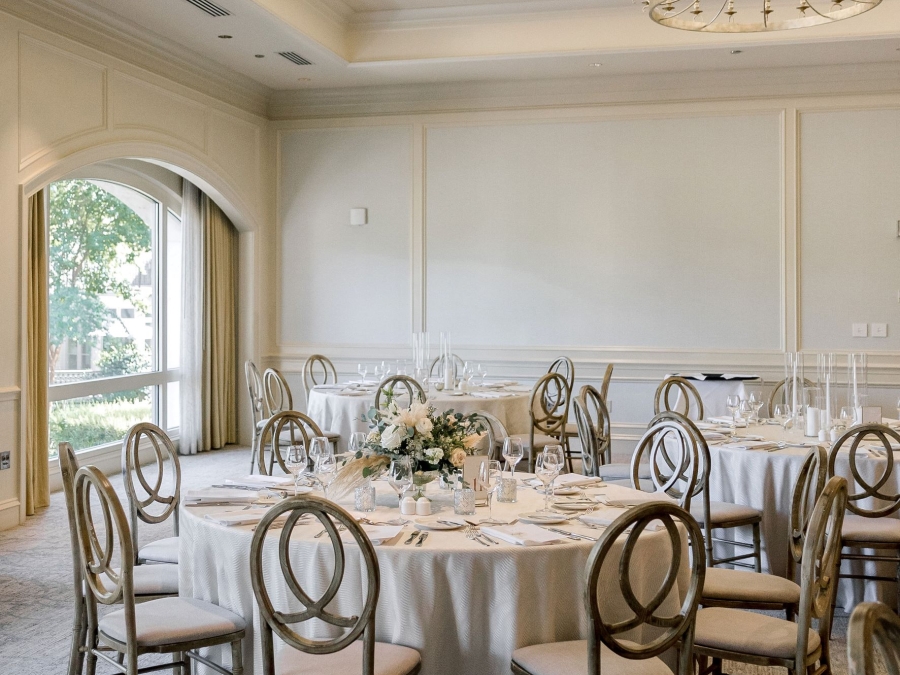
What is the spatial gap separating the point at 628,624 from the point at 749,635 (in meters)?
0.62

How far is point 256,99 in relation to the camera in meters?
8.83

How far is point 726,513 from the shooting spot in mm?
4285

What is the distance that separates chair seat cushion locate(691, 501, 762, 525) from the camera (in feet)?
13.9

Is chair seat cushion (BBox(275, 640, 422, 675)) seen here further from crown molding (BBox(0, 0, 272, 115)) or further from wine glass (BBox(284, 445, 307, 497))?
crown molding (BBox(0, 0, 272, 115))

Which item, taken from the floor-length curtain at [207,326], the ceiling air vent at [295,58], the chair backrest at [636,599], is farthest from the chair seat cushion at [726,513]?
the floor-length curtain at [207,326]

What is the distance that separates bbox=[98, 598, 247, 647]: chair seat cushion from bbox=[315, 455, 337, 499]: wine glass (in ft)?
1.81

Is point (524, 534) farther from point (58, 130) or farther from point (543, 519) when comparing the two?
point (58, 130)

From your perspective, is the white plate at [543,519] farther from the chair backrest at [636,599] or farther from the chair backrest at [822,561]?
the chair backrest at [822,561]

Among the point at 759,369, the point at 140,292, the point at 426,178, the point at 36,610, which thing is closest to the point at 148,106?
the point at 140,292

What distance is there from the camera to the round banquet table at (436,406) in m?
6.44

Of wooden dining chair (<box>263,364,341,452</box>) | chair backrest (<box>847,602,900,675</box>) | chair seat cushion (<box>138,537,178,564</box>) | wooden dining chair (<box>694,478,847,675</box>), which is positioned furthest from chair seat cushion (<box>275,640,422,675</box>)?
wooden dining chair (<box>263,364,341,452</box>)

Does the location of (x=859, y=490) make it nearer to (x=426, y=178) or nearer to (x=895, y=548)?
(x=895, y=548)

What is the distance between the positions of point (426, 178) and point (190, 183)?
7.41ft

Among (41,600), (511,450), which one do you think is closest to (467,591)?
(511,450)
